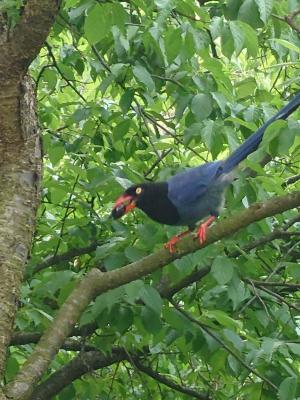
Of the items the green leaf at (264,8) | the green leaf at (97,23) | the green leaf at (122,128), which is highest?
the green leaf at (97,23)

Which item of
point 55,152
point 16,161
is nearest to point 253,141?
point 16,161

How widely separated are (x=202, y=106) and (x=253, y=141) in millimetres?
521

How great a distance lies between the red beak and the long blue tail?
473 mm

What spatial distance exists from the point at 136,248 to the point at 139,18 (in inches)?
59.0

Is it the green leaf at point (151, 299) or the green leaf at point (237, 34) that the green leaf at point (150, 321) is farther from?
the green leaf at point (237, 34)

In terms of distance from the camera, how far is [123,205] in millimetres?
4074

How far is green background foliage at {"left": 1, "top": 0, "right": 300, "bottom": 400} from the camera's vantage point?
12.6 feet

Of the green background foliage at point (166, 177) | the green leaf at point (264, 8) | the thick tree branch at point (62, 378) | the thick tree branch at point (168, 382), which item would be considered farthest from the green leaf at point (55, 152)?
the green leaf at point (264, 8)

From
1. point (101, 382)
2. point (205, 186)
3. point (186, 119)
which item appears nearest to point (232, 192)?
point (205, 186)

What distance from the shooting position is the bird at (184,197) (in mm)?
4117

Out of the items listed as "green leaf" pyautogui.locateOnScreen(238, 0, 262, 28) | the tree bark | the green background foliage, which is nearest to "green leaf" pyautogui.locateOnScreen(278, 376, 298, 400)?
the green background foliage

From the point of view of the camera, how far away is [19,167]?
144 inches

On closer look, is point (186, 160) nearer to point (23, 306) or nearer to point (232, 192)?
point (232, 192)

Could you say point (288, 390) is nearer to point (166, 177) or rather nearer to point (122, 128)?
point (166, 177)
